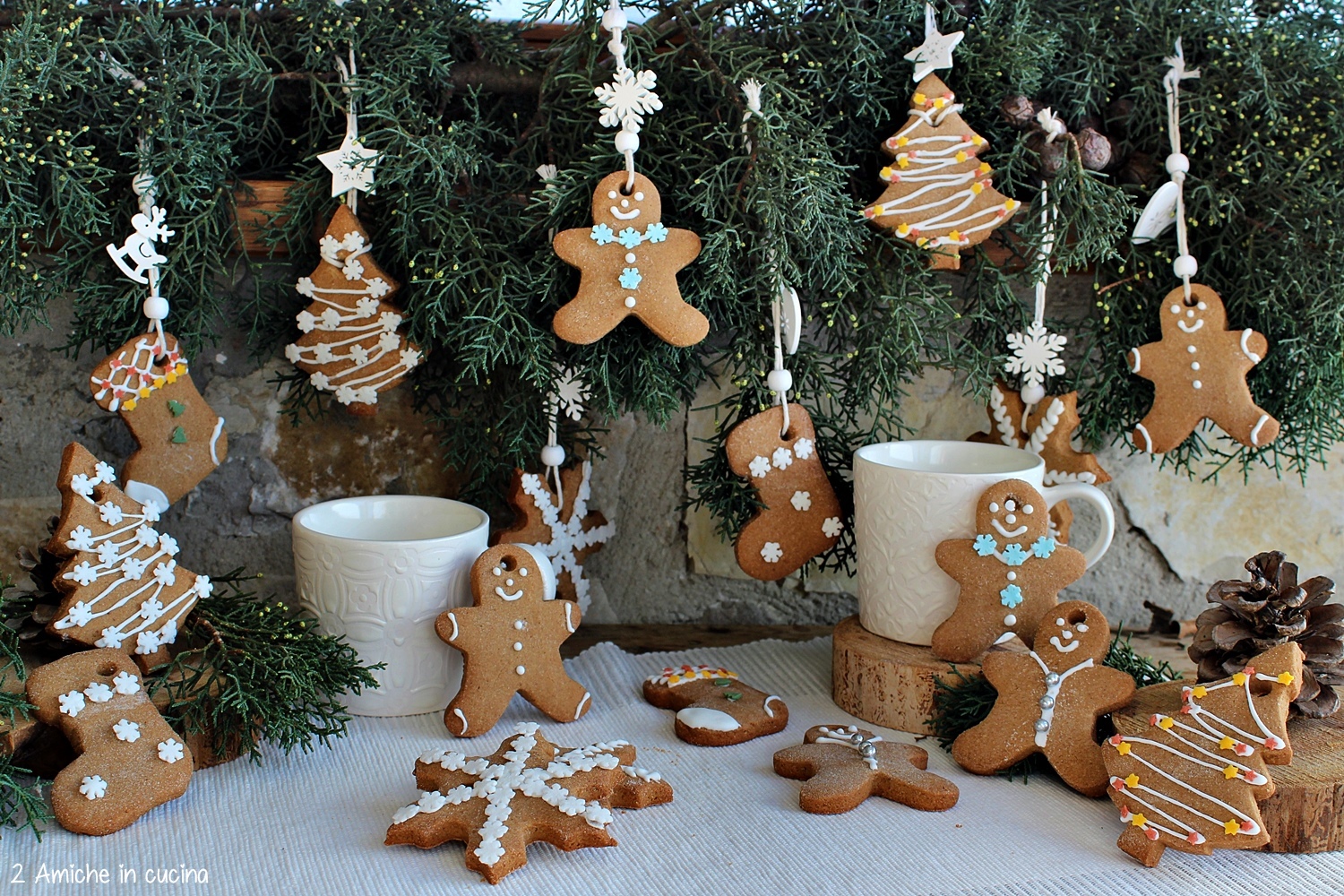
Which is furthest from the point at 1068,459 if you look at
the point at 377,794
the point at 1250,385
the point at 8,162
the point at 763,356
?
the point at 8,162

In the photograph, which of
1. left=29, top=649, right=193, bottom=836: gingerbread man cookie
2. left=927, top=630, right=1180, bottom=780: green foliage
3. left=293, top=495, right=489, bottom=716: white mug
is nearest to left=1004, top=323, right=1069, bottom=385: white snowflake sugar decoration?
left=927, top=630, right=1180, bottom=780: green foliage

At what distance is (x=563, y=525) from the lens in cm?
103

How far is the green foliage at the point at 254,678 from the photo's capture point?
0.79 m

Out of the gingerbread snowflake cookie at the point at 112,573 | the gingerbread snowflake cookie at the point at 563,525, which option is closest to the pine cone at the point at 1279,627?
the gingerbread snowflake cookie at the point at 563,525

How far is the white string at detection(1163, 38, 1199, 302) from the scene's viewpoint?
0.95 m

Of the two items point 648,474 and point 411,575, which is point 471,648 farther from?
point 648,474

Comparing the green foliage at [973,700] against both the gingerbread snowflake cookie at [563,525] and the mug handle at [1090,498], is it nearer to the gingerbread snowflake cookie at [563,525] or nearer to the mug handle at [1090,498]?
the mug handle at [1090,498]

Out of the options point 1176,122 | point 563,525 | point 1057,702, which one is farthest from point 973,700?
point 1176,122

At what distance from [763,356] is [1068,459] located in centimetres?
30

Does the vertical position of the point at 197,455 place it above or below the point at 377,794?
above

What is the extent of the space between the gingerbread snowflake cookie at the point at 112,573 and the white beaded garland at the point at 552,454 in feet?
1.00

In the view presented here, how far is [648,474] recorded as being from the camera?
3.66 feet

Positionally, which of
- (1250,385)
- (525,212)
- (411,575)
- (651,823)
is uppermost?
(525,212)

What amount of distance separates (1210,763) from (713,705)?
363 mm
